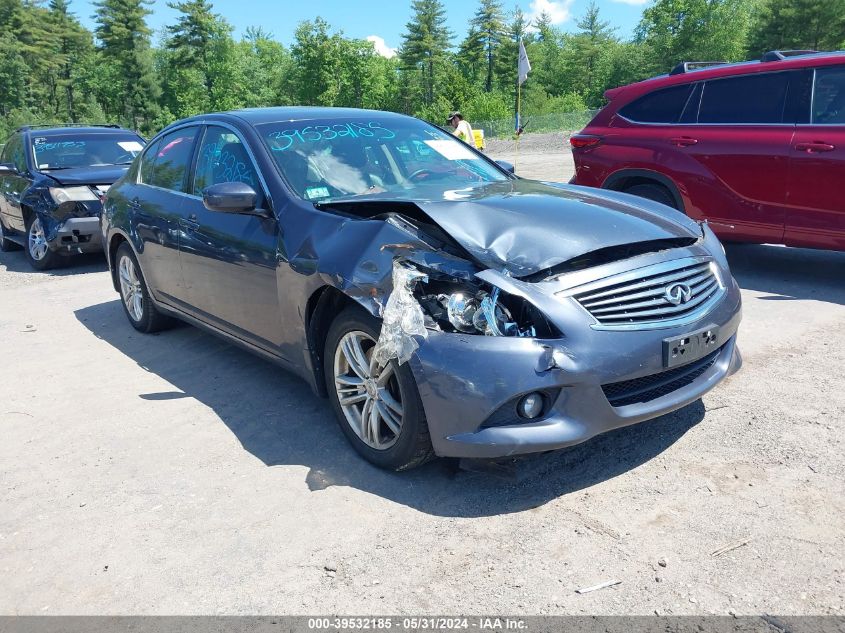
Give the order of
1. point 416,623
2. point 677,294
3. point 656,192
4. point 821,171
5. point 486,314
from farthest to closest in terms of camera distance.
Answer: point 656,192
point 821,171
point 677,294
point 486,314
point 416,623

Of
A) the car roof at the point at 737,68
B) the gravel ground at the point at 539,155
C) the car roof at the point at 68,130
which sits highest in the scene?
the car roof at the point at 737,68

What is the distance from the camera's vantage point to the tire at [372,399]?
3023 millimetres

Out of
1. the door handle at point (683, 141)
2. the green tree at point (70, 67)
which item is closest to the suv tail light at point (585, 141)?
the door handle at point (683, 141)

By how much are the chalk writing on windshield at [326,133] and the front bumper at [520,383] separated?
194 cm

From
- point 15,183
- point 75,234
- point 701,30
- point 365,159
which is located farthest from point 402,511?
point 701,30

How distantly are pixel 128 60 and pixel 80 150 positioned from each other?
242 ft

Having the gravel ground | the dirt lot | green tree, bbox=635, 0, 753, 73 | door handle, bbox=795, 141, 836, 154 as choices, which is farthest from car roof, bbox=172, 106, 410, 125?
green tree, bbox=635, 0, 753, 73

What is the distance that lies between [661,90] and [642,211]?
12.7 ft

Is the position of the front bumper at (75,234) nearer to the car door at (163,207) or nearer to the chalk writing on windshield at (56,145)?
the chalk writing on windshield at (56,145)

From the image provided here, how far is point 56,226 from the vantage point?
8.86 meters

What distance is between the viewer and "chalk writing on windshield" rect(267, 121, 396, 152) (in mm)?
4242

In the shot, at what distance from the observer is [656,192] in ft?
22.6

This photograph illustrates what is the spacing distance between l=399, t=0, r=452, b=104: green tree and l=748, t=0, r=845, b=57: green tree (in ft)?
113

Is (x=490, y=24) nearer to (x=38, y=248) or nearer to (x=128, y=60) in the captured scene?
(x=128, y=60)
